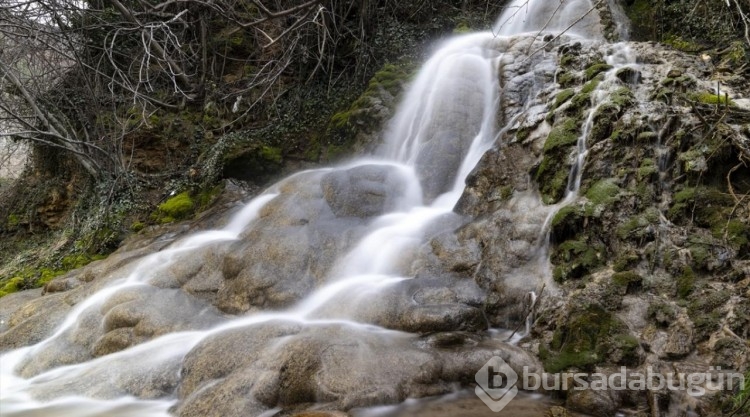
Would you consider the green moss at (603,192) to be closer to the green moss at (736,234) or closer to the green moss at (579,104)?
the green moss at (736,234)

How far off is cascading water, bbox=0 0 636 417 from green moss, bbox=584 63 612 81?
0.75m

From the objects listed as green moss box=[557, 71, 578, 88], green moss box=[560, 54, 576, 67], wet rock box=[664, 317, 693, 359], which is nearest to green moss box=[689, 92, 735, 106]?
green moss box=[557, 71, 578, 88]

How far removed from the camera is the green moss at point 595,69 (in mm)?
6430

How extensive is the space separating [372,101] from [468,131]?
2.20 meters

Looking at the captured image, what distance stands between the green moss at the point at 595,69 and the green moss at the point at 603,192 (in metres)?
2.16

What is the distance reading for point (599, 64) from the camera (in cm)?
656

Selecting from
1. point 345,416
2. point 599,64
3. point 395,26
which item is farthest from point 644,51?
point 345,416

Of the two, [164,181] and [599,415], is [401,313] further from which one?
[164,181]

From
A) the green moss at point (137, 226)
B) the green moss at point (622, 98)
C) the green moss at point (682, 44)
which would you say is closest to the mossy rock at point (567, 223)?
the green moss at point (622, 98)

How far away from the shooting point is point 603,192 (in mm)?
4848

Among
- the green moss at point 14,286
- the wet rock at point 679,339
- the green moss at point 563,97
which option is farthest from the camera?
the green moss at point 14,286

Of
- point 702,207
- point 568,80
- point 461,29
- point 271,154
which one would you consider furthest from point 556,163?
point 461,29

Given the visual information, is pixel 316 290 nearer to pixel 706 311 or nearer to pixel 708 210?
pixel 706 311

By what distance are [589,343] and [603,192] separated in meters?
1.60
